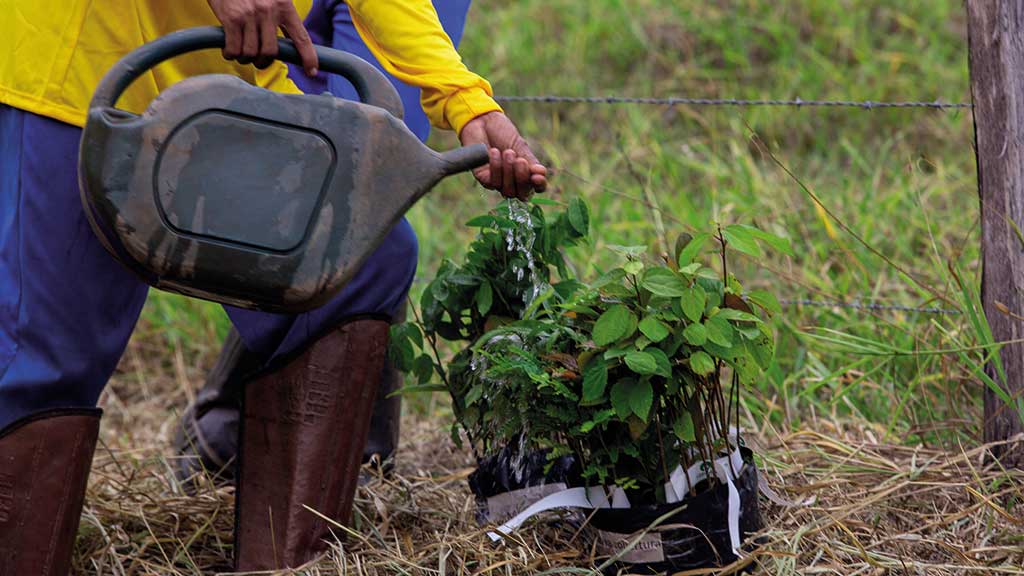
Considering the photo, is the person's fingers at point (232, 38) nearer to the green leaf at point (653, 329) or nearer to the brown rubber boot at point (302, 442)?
the brown rubber boot at point (302, 442)

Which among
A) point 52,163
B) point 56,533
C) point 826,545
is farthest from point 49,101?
point 826,545

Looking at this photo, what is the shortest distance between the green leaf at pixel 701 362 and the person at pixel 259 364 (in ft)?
2.52

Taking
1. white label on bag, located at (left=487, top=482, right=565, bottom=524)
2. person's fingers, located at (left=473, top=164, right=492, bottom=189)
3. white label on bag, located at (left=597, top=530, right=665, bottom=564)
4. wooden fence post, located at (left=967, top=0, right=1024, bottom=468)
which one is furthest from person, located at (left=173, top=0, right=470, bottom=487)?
wooden fence post, located at (left=967, top=0, right=1024, bottom=468)

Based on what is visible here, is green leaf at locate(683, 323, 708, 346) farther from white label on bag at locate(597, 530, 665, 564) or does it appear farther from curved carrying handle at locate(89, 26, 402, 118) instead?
curved carrying handle at locate(89, 26, 402, 118)

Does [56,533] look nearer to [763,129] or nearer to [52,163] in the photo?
[52,163]

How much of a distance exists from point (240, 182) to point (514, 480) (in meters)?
0.69

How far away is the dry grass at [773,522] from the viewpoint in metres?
1.82

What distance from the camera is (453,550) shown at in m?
1.89

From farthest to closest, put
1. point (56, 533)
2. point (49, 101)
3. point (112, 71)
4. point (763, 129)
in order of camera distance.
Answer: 1. point (763, 129)
2. point (56, 533)
3. point (49, 101)
4. point (112, 71)

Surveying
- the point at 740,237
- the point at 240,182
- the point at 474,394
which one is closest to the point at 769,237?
the point at 740,237

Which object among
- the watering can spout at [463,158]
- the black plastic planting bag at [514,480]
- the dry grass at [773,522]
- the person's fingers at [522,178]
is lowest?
the dry grass at [773,522]

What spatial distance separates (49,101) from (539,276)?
74 centimetres

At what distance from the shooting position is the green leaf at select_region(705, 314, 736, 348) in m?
1.59

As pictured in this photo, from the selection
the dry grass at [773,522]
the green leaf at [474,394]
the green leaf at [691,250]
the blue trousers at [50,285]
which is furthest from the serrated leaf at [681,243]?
the blue trousers at [50,285]
